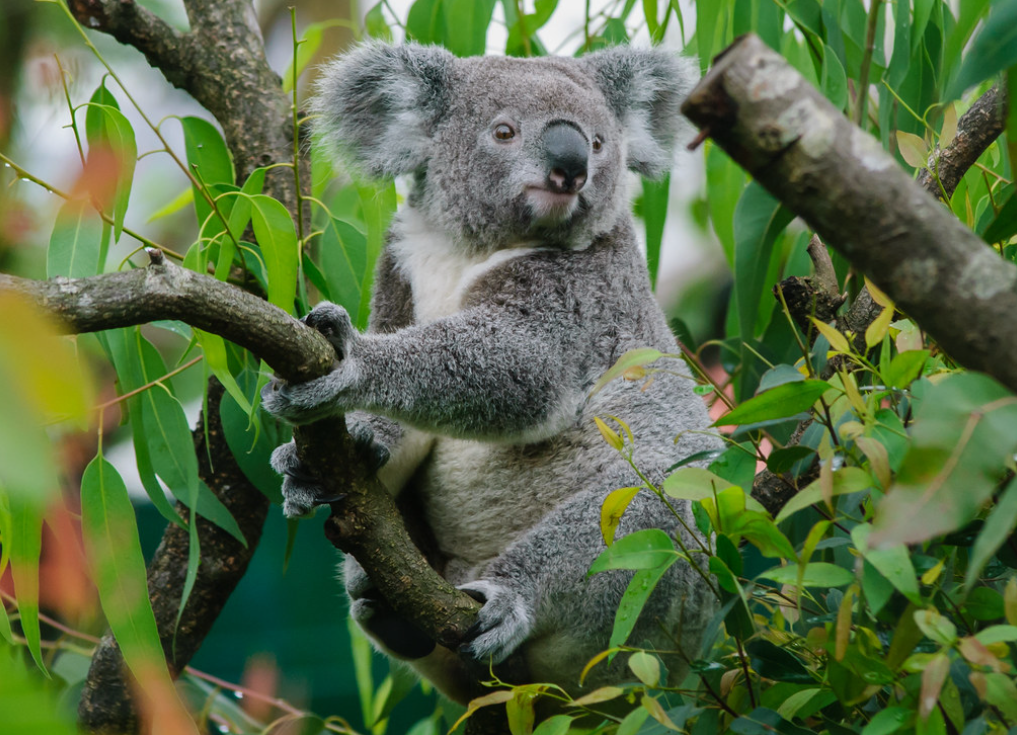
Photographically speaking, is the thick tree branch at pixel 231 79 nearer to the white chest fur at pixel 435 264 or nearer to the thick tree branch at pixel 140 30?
the thick tree branch at pixel 140 30

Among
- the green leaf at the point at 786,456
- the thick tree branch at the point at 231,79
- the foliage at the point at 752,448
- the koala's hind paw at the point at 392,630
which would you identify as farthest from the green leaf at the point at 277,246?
the green leaf at the point at 786,456

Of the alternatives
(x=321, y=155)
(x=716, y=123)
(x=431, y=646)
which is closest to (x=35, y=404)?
(x=716, y=123)

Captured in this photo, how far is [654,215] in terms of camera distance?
8.42 ft

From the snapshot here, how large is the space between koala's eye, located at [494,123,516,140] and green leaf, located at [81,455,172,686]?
3.60 ft

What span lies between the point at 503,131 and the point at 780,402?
3.98 feet

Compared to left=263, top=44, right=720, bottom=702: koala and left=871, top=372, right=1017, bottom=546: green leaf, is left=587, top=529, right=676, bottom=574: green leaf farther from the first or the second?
left=263, top=44, right=720, bottom=702: koala

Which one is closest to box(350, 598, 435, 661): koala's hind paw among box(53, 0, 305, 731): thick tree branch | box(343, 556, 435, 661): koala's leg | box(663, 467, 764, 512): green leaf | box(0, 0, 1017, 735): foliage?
box(343, 556, 435, 661): koala's leg

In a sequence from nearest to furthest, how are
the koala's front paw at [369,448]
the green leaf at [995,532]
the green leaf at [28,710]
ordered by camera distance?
1. the green leaf at [28,710]
2. the green leaf at [995,532]
3. the koala's front paw at [369,448]

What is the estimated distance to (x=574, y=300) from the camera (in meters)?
2.17

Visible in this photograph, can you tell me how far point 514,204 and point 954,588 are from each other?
1.23 meters

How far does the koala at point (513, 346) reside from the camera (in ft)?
6.27

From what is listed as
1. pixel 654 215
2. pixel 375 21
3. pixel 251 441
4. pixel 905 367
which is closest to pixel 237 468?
pixel 251 441

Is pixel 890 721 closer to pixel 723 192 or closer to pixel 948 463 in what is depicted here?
pixel 948 463

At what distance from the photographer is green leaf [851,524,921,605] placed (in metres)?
0.98
